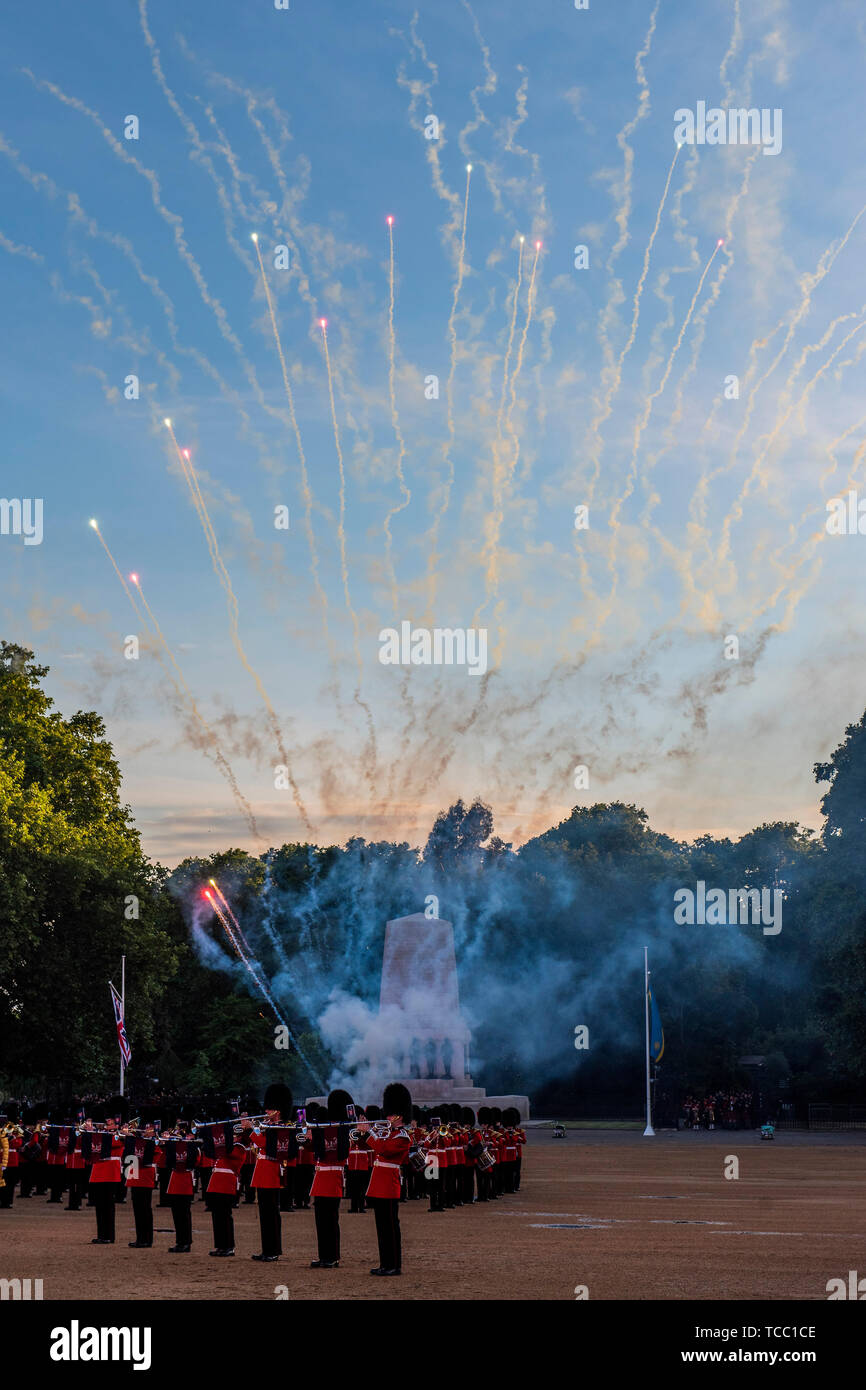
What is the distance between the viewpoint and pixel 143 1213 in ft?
66.0

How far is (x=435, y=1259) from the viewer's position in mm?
17844

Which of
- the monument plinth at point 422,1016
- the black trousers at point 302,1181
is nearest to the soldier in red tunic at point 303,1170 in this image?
the black trousers at point 302,1181

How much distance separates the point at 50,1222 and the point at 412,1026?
37507 mm

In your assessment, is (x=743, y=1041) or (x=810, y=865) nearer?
(x=810, y=865)

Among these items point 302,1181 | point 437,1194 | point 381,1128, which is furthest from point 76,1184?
point 381,1128

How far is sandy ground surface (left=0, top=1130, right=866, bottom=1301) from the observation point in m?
14.9

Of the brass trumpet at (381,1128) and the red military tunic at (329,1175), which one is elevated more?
the brass trumpet at (381,1128)

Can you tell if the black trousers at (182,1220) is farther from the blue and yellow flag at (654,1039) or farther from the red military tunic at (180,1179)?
the blue and yellow flag at (654,1039)

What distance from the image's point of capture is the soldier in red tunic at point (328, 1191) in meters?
17.1

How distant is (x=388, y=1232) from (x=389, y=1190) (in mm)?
487

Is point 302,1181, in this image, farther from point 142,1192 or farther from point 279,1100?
point 279,1100
